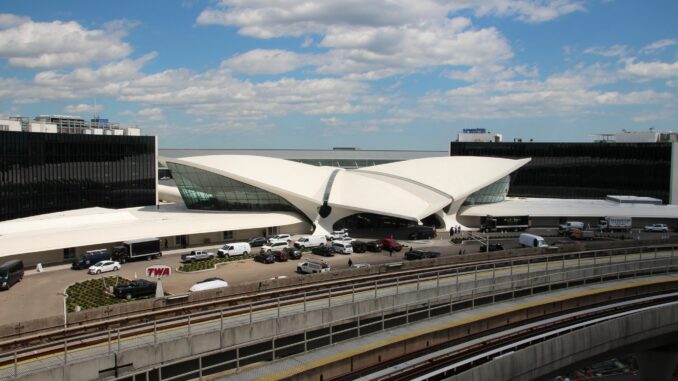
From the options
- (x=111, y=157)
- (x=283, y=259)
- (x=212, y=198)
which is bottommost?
(x=283, y=259)

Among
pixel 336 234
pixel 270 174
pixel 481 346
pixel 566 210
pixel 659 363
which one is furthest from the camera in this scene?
pixel 566 210

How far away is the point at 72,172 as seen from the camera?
52.2 metres

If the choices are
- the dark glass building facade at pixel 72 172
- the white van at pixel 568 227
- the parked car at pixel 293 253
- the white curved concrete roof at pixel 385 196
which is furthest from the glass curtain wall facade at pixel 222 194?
the white van at pixel 568 227

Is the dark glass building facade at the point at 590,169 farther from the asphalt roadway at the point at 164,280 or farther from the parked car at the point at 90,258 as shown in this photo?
the parked car at the point at 90,258

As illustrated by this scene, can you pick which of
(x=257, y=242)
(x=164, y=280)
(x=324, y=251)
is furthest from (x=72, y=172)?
(x=324, y=251)

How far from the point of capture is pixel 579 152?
70.8 m

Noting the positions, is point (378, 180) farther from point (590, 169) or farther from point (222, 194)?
point (590, 169)

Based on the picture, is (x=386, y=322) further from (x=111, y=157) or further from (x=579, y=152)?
(x=579, y=152)

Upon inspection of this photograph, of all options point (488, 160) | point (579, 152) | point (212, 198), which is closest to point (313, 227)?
point (212, 198)

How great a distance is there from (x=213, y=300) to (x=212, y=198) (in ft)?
93.0

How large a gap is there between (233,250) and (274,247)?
3228mm

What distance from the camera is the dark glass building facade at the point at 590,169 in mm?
65500

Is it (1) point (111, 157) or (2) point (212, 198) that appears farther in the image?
(1) point (111, 157)

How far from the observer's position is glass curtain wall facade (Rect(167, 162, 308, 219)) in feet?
151
